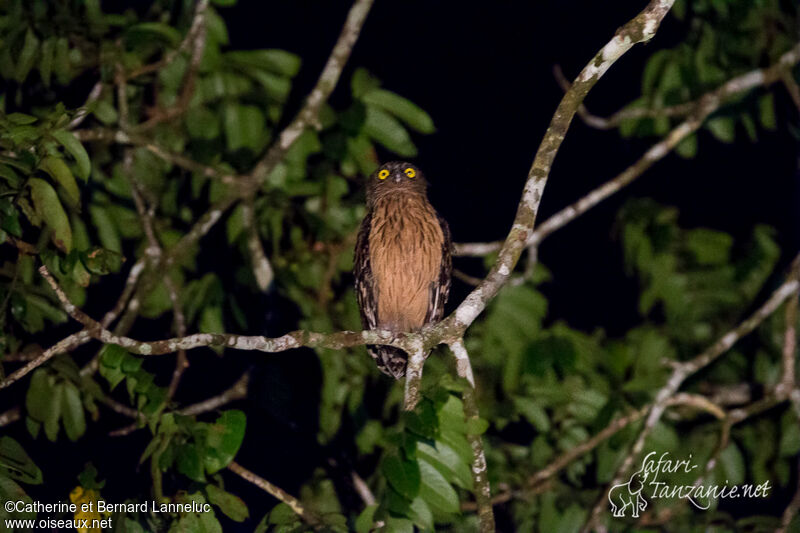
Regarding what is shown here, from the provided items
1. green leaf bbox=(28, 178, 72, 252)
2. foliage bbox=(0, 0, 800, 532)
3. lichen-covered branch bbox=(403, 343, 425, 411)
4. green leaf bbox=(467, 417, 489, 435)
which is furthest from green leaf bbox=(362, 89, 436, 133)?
green leaf bbox=(28, 178, 72, 252)

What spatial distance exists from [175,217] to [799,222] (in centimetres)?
413

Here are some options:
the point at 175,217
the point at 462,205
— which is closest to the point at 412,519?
the point at 175,217

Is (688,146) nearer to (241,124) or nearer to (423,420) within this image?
(241,124)

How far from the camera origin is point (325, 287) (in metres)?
4.57

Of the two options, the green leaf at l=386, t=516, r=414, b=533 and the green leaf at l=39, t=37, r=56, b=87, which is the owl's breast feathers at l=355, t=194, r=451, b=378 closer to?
the green leaf at l=386, t=516, r=414, b=533

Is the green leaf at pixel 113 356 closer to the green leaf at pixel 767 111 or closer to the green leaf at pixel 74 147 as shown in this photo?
the green leaf at pixel 74 147

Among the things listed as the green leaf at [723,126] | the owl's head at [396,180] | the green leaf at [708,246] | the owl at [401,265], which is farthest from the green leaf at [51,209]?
the green leaf at [708,246]

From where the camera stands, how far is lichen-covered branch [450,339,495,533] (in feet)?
10.1

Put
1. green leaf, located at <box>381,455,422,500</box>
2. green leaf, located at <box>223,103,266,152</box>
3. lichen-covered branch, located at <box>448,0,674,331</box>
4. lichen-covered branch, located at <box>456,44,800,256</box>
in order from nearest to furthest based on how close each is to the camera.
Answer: green leaf, located at <box>381,455,422,500</box> → lichen-covered branch, located at <box>448,0,674,331</box> → green leaf, located at <box>223,103,266,152</box> → lichen-covered branch, located at <box>456,44,800,256</box>

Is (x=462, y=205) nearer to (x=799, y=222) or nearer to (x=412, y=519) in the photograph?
(x=799, y=222)

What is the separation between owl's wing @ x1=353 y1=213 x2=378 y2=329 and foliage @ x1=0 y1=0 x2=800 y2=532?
0.22 meters

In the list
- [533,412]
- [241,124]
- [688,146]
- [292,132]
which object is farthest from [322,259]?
[688,146]

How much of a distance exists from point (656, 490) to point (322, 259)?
2.24 m

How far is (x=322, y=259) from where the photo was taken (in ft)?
15.4
